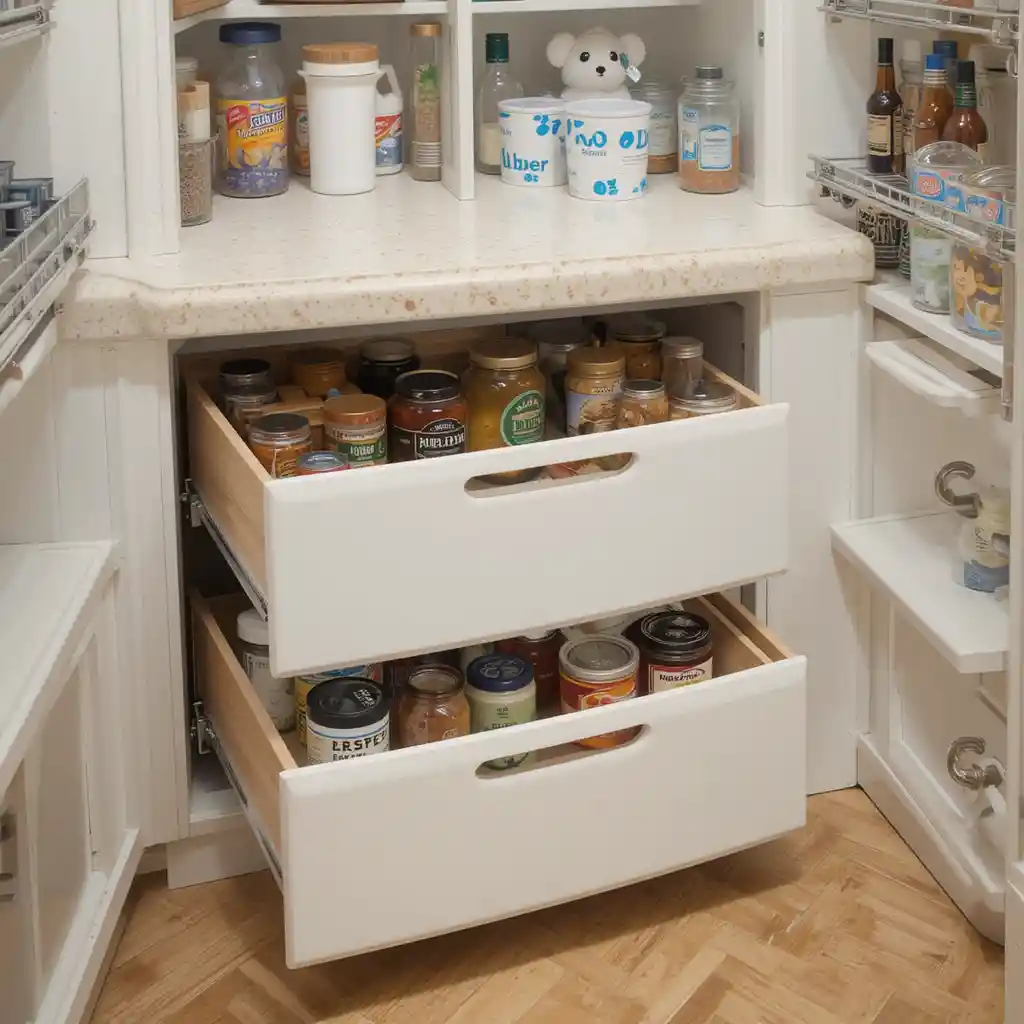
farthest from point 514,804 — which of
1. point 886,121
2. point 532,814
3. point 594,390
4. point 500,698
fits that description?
point 886,121

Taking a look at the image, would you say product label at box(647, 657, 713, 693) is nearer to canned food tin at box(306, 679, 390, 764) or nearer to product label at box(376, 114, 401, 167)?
canned food tin at box(306, 679, 390, 764)

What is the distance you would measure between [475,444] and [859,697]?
1.92 ft

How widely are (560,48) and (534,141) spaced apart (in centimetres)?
17

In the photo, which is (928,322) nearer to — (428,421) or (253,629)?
(428,421)

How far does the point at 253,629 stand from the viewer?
1640 mm

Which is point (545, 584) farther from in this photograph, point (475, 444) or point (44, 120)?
point (44, 120)

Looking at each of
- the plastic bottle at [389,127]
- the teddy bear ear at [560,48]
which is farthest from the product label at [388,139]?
the teddy bear ear at [560,48]

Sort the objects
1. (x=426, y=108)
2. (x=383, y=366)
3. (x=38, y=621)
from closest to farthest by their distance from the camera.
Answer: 1. (x=38, y=621)
2. (x=383, y=366)
3. (x=426, y=108)

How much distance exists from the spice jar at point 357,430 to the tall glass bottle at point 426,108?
0.53 m

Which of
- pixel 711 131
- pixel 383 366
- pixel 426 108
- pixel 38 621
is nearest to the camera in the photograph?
pixel 38 621

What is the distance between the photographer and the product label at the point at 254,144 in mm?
1837

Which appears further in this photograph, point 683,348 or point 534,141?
point 534,141

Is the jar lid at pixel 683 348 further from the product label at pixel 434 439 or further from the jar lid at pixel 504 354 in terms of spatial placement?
the product label at pixel 434 439

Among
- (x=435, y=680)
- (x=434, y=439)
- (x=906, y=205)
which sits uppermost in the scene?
(x=906, y=205)
